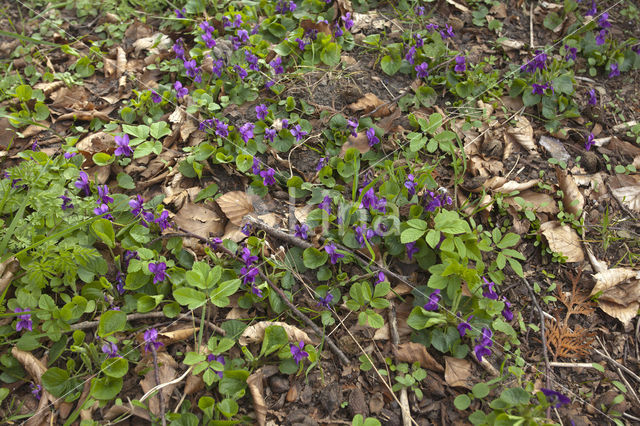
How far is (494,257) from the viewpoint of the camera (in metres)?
2.75

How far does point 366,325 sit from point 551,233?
1.35 m

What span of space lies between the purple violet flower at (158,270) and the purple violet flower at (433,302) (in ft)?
4.79

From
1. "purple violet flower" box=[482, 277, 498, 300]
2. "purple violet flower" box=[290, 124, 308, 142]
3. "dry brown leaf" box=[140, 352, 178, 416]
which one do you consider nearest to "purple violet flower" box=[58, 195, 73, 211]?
"dry brown leaf" box=[140, 352, 178, 416]

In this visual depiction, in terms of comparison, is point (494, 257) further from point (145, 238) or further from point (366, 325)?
point (145, 238)

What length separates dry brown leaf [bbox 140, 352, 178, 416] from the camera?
2246 mm

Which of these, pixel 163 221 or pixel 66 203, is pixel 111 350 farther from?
pixel 66 203

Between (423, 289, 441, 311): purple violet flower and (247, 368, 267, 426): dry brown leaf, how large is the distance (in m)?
0.95

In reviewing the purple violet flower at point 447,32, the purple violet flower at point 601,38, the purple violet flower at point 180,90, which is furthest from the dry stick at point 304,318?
the purple violet flower at point 601,38

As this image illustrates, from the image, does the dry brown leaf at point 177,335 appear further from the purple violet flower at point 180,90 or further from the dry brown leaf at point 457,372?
the purple violet flower at point 180,90

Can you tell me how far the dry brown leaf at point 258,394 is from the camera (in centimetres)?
221

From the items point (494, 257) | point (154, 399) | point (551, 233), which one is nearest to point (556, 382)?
point (494, 257)

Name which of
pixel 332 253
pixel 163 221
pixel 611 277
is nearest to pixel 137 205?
pixel 163 221

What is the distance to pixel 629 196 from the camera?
3.07m

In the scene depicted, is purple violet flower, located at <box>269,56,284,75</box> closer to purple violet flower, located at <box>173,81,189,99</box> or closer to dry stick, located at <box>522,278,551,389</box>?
purple violet flower, located at <box>173,81,189,99</box>
